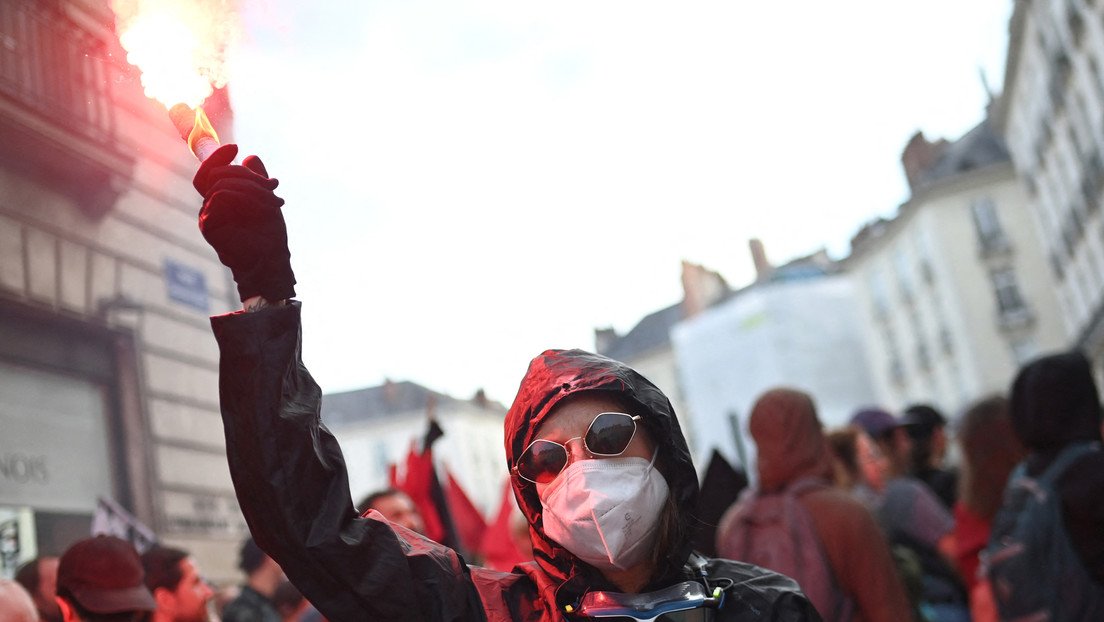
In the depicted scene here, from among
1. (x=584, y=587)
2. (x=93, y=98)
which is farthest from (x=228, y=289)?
(x=584, y=587)

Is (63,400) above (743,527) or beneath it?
above

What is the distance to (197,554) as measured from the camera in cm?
596

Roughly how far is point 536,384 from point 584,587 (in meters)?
0.45

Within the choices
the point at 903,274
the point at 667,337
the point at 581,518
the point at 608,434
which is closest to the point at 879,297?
the point at 903,274

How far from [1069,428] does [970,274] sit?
37.7 metres

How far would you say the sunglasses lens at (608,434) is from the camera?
7.63 ft

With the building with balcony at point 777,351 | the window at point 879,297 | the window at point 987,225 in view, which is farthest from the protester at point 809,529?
the window at point 879,297

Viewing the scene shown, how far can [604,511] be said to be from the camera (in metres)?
2.24

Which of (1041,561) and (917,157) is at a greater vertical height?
(917,157)

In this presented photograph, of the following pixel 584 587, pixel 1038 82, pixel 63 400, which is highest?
pixel 1038 82

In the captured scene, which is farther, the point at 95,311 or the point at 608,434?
the point at 95,311

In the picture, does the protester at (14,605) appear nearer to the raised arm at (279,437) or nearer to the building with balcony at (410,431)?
the raised arm at (279,437)

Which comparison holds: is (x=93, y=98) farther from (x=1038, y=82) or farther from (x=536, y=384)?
(x=1038, y=82)

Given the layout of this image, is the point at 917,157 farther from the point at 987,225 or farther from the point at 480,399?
the point at 480,399
